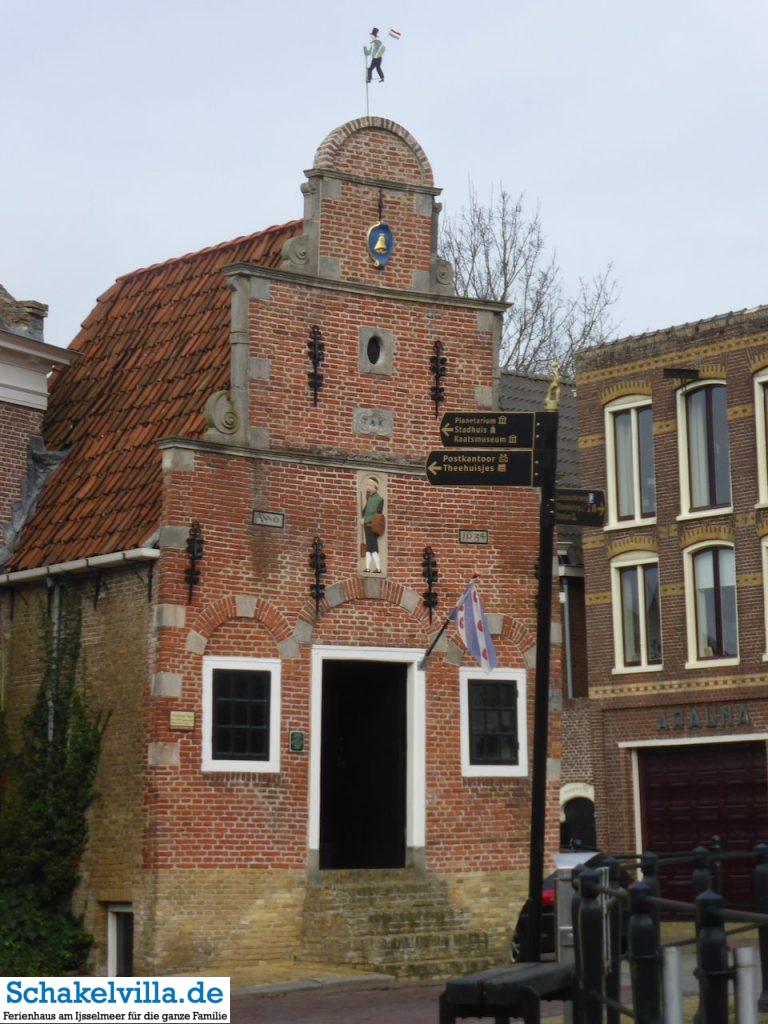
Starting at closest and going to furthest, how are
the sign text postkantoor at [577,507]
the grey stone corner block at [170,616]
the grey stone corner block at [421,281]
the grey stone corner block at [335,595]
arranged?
the sign text postkantoor at [577,507] < the grey stone corner block at [170,616] < the grey stone corner block at [335,595] < the grey stone corner block at [421,281]

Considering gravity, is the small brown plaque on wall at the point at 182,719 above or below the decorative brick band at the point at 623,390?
below

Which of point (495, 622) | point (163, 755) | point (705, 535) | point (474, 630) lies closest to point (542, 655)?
point (474, 630)

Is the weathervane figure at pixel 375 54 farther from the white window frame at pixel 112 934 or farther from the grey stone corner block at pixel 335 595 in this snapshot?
the white window frame at pixel 112 934

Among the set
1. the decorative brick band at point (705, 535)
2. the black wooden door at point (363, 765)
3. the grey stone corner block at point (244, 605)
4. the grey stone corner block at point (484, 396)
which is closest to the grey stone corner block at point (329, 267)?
the grey stone corner block at point (484, 396)

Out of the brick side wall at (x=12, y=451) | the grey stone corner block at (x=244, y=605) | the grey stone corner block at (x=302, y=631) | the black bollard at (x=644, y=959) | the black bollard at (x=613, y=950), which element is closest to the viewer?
the black bollard at (x=644, y=959)

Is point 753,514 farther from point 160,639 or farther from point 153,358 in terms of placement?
point 160,639

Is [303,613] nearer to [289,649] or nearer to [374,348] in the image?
[289,649]

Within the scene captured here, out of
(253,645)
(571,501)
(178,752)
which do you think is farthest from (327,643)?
(571,501)

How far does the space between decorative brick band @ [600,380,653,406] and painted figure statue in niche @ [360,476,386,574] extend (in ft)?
38.7

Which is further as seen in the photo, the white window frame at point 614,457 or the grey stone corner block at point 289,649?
the white window frame at point 614,457

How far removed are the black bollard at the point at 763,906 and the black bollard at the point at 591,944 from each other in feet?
6.57

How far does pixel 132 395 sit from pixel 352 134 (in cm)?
452

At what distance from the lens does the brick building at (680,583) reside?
30938 mm

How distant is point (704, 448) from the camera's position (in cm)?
3206
